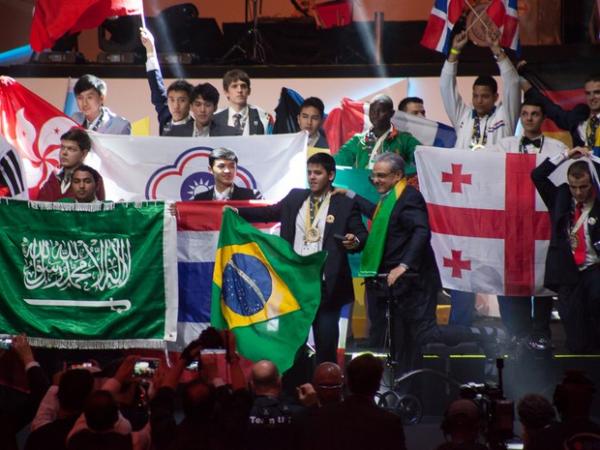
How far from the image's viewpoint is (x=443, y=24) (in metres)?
10.7

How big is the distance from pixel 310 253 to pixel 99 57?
5246 millimetres

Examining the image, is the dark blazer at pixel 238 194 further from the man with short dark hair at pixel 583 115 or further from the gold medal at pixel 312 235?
the man with short dark hair at pixel 583 115

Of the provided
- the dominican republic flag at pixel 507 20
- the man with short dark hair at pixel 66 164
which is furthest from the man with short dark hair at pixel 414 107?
the man with short dark hair at pixel 66 164

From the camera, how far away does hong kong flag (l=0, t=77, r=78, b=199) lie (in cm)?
1027

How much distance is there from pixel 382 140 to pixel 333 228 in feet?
4.90

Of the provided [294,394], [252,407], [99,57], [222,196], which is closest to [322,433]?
[252,407]

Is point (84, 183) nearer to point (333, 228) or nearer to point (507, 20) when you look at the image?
point (333, 228)

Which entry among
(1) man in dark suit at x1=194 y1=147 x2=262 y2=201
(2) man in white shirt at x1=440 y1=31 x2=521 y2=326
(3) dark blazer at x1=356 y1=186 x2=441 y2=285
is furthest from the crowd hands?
(2) man in white shirt at x1=440 y1=31 x2=521 y2=326

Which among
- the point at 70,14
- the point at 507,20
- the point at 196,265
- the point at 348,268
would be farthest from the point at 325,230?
the point at 70,14

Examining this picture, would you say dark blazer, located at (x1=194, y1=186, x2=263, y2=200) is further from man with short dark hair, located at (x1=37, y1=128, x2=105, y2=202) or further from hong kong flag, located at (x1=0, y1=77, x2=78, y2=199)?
hong kong flag, located at (x1=0, y1=77, x2=78, y2=199)

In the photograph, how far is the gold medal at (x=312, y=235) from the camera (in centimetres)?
870

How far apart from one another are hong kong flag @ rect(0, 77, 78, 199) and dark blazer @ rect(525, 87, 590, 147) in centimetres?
377

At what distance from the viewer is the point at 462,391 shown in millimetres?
6438

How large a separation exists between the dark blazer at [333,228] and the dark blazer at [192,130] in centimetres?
136
